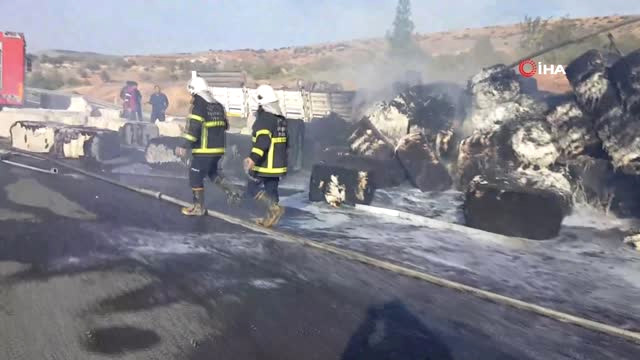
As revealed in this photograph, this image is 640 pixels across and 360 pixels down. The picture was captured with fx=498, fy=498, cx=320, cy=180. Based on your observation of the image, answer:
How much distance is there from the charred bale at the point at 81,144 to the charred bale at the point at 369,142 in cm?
547

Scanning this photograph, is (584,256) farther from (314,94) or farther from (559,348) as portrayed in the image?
(314,94)

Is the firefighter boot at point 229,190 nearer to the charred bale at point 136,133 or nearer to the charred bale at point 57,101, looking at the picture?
the charred bale at point 136,133

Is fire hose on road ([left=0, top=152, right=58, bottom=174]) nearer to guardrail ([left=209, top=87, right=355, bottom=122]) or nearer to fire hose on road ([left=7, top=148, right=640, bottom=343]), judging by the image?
fire hose on road ([left=7, top=148, right=640, bottom=343])

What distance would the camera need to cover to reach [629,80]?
7430 mm

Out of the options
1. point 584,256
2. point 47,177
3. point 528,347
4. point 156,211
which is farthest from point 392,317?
point 47,177

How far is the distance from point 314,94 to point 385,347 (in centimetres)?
1248

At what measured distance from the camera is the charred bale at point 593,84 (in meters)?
7.76

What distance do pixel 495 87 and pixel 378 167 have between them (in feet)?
9.05

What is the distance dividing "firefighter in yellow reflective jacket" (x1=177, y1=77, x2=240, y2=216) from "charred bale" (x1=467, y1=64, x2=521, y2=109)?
5090 millimetres

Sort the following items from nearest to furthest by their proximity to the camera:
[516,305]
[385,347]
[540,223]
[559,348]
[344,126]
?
[385,347], [559,348], [516,305], [540,223], [344,126]

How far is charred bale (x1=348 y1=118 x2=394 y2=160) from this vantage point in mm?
9164

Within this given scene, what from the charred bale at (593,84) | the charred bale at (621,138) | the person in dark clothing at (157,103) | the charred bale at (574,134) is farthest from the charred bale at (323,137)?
the person in dark clothing at (157,103)

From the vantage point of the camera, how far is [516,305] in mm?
4066

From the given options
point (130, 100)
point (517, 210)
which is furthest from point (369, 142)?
point (130, 100)
